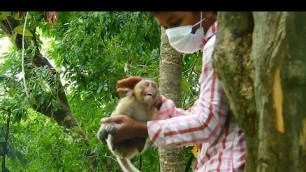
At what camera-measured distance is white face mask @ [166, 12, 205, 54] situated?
2.32 m

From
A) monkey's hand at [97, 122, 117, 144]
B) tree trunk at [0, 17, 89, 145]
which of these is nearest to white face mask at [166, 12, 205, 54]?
monkey's hand at [97, 122, 117, 144]

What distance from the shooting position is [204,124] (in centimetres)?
216

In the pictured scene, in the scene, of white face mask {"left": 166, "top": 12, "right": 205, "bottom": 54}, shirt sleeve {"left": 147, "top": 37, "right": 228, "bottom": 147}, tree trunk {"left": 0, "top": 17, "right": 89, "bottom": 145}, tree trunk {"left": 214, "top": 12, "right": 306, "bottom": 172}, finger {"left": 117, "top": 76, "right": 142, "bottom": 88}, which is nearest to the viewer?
tree trunk {"left": 214, "top": 12, "right": 306, "bottom": 172}

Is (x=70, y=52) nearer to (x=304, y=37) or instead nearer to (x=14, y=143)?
(x=14, y=143)

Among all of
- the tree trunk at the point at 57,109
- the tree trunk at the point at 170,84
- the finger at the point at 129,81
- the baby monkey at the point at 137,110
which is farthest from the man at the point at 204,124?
the tree trunk at the point at 57,109

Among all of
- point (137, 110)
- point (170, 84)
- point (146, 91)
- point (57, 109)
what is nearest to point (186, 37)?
point (146, 91)

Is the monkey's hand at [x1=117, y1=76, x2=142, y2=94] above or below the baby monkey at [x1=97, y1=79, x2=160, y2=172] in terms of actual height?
above

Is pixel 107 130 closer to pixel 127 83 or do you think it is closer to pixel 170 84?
pixel 127 83

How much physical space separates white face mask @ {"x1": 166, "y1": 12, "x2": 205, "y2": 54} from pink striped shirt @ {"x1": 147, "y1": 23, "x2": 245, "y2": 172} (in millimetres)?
85

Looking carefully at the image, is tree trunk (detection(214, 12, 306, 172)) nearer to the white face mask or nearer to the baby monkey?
the white face mask

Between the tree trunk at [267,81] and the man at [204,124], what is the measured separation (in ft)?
0.33

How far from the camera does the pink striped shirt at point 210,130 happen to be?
2156mm
